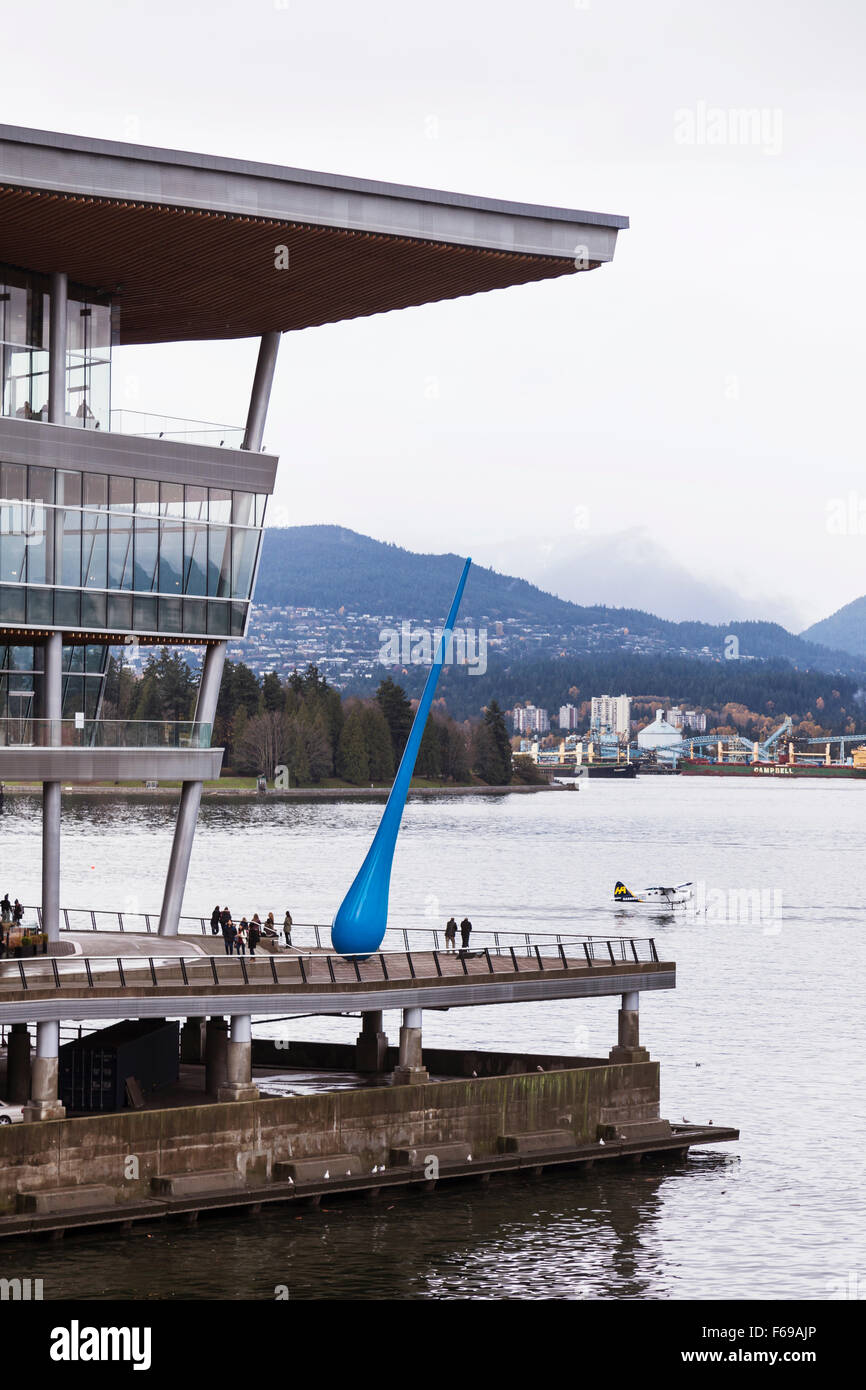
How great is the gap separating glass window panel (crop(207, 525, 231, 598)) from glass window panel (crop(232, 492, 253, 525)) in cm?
54

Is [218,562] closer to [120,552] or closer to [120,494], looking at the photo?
[120,552]

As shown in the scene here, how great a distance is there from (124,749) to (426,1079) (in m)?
12.3

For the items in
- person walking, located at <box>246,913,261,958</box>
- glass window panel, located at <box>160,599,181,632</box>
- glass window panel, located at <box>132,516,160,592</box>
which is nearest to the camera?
person walking, located at <box>246,913,261,958</box>

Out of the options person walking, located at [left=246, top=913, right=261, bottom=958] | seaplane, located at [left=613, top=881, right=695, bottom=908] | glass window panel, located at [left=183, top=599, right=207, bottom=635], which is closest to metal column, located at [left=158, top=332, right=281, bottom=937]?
glass window panel, located at [left=183, top=599, right=207, bottom=635]

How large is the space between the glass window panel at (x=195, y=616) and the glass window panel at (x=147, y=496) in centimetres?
273

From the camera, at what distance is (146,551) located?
57.7 m

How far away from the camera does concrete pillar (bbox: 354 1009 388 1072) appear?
191ft

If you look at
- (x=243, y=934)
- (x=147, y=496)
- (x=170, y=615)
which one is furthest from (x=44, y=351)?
(x=243, y=934)

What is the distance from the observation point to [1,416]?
54688 mm

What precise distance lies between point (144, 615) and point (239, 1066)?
45.7 ft

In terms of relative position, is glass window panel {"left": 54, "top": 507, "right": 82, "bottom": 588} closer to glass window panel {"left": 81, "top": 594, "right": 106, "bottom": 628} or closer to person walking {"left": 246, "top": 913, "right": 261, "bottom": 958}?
glass window panel {"left": 81, "top": 594, "right": 106, "bottom": 628}
